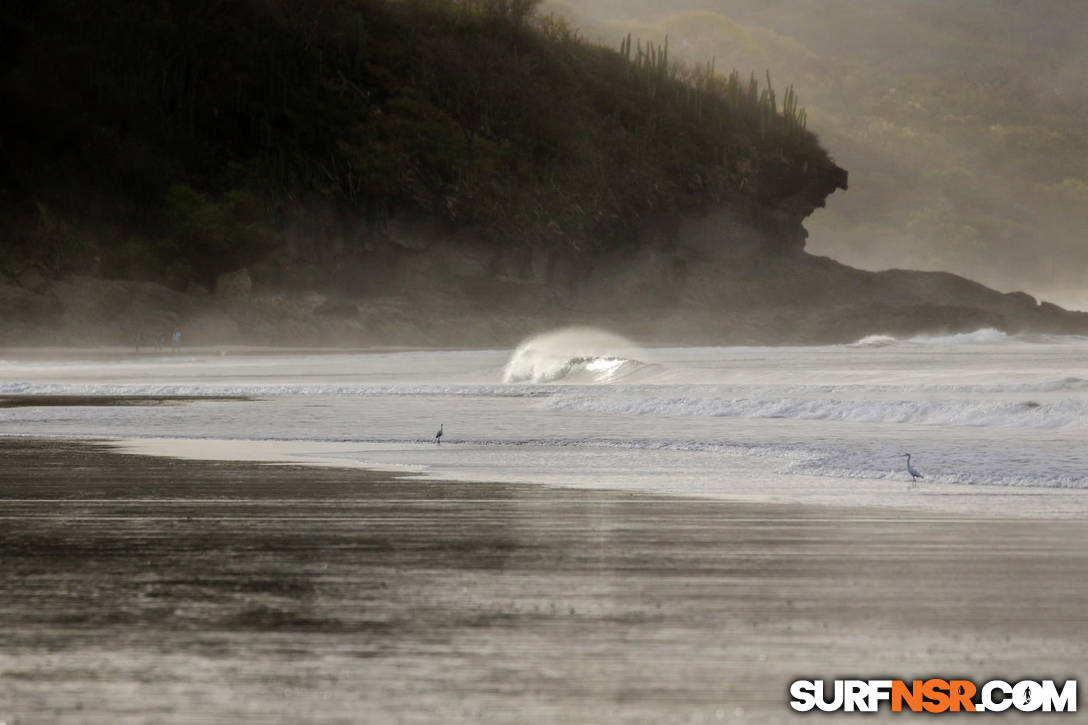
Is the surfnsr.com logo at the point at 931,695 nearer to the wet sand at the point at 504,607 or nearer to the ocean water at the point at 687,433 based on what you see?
the wet sand at the point at 504,607

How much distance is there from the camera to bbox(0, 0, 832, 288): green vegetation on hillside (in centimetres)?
13125

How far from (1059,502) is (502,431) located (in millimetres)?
11278

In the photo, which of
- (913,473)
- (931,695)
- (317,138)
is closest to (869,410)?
(913,473)

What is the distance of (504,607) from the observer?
7945 millimetres

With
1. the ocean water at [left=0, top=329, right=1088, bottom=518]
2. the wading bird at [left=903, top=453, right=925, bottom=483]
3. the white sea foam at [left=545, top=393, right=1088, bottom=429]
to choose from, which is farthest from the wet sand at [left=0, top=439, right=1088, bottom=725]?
the white sea foam at [left=545, top=393, right=1088, bottom=429]

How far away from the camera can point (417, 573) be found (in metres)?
9.10

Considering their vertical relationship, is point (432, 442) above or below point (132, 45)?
below

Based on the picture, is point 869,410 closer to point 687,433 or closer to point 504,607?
point 687,433

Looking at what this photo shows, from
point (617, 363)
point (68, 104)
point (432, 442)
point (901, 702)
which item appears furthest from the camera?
point (68, 104)

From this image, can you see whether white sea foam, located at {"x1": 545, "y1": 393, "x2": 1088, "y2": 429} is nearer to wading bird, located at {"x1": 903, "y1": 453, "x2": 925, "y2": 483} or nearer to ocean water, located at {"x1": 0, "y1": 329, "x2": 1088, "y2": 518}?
ocean water, located at {"x1": 0, "y1": 329, "x2": 1088, "y2": 518}

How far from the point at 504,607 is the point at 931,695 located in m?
2.69

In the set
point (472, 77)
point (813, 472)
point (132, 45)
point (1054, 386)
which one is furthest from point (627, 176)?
point (813, 472)

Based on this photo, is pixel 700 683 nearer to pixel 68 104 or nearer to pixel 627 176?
pixel 68 104

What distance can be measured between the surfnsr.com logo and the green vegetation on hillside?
4730 inches
